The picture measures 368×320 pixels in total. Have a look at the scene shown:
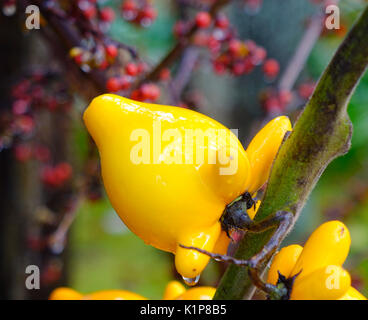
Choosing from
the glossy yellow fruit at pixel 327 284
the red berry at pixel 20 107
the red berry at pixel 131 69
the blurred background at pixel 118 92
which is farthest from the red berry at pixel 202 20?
the glossy yellow fruit at pixel 327 284

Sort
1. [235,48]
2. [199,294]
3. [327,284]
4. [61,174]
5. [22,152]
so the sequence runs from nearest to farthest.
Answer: [327,284] < [199,294] < [235,48] < [22,152] < [61,174]

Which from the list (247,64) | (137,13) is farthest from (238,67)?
(137,13)

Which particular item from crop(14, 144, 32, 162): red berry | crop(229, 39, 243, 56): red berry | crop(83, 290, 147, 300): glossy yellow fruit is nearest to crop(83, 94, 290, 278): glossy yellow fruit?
crop(83, 290, 147, 300): glossy yellow fruit

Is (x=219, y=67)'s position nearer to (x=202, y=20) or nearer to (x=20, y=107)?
(x=202, y=20)

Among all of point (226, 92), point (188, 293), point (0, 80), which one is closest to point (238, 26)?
point (226, 92)

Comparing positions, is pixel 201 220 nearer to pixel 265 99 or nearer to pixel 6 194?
pixel 265 99

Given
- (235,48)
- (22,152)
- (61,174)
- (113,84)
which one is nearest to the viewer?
(113,84)
